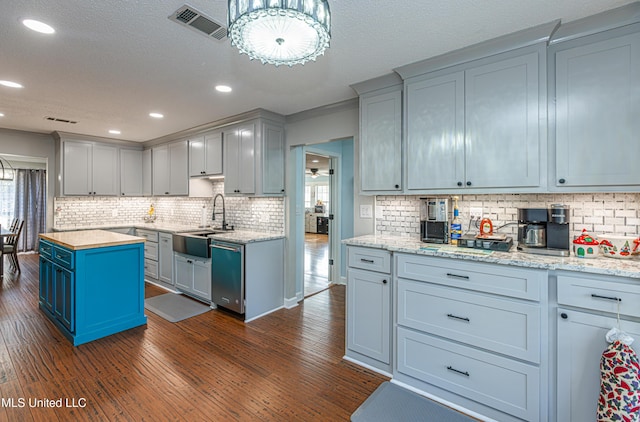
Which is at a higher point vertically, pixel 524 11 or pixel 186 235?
pixel 524 11

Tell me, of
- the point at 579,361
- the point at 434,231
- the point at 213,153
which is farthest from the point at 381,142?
the point at 213,153

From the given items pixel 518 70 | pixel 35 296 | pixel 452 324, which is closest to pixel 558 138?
pixel 518 70

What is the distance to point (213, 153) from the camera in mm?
4441

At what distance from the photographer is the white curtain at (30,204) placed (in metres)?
7.60

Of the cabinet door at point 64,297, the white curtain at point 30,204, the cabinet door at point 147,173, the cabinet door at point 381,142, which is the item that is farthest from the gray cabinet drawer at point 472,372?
the white curtain at point 30,204

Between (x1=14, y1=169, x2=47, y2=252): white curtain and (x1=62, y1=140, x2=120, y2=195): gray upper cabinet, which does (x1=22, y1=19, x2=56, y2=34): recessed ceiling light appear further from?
(x1=14, y1=169, x2=47, y2=252): white curtain

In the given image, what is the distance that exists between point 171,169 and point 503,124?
16.5 feet

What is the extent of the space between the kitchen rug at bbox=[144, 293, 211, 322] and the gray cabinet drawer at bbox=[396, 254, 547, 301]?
9.03 ft

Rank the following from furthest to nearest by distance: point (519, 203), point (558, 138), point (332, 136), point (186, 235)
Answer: point (186, 235), point (332, 136), point (519, 203), point (558, 138)

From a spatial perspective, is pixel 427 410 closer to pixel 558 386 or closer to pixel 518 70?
pixel 558 386

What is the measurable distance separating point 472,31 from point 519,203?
1.30m

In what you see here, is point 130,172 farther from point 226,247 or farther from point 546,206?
point 546,206

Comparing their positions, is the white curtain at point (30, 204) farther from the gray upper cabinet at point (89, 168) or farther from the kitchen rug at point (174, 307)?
the kitchen rug at point (174, 307)

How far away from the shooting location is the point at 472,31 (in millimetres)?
2002
